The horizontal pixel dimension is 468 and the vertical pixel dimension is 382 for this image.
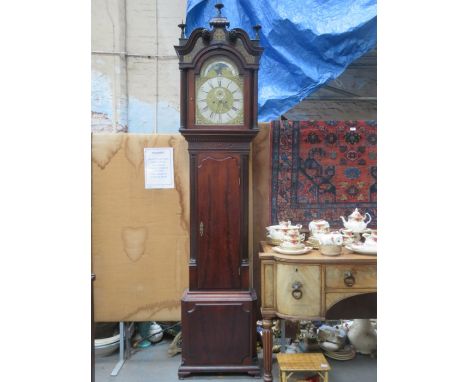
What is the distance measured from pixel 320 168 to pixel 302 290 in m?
0.96

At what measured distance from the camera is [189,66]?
2.42m

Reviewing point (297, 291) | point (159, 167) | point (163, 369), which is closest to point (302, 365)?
point (297, 291)

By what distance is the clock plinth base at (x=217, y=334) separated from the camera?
2443 mm

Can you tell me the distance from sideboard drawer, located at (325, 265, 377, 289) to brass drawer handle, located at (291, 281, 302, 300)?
0.48 feet

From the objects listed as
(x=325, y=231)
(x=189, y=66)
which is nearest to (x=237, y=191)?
(x=325, y=231)

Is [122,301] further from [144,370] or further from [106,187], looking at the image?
[106,187]

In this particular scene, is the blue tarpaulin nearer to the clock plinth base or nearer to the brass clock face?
the brass clock face

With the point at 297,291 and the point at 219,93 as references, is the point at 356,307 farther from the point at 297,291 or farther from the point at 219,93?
the point at 219,93

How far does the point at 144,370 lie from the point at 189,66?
6.32 ft

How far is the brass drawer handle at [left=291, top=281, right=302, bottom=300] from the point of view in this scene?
2164mm

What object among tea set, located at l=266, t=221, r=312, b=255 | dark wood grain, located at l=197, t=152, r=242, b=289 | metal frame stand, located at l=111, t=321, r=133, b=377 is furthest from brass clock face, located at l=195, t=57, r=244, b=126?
metal frame stand, located at l=111, t=321, r=133, b=377

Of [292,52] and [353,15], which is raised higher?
[353,15]

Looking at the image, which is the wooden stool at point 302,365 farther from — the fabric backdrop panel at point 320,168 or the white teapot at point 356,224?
the fabric backdrop panel at point 320,168
